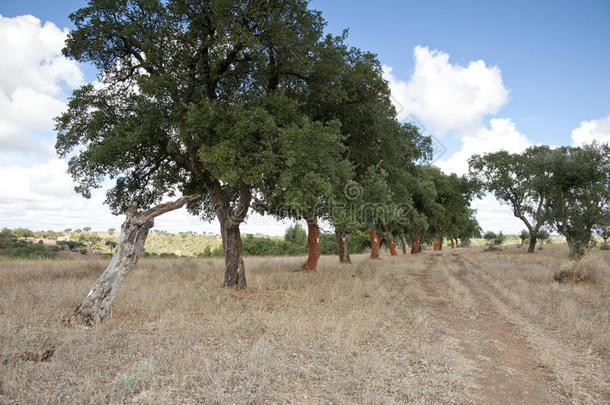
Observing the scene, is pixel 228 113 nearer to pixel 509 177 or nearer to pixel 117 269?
pixel 117 269

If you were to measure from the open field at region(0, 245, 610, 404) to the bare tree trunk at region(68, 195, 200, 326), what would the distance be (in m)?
0.42

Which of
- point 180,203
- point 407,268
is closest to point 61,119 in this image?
point 180,203

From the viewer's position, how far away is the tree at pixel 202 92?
9.85 meters

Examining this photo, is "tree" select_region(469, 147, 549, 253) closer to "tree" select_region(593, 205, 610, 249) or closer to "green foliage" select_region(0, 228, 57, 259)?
"tree" select_region(593, 205, 610, 249)

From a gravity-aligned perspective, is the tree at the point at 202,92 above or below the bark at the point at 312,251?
above

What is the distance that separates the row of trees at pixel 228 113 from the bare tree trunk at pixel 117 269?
0.10ft

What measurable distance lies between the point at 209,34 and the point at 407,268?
18.1m

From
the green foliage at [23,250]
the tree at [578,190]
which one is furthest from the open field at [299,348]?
the green foliage at [23,250]

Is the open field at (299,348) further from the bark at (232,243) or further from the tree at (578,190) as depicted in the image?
the tree at (578,190)

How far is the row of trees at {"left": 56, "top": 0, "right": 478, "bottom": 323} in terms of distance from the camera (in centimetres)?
955

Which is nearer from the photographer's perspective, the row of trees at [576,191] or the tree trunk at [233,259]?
the tree trunk at [233,259]

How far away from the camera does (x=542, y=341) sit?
7102 mm

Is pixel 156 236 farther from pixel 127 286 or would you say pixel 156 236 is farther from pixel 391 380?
pixel 391 380

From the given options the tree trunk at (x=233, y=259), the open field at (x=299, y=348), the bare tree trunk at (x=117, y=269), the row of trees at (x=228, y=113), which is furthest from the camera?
the tree trunk at (x=233, y=259)
